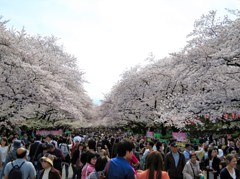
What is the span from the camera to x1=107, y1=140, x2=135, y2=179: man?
4.41 m

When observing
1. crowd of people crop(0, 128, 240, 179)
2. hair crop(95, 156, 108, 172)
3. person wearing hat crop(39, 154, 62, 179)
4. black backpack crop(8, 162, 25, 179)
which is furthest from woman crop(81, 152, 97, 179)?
→ black backpack crop(8, 162, 25, 179)

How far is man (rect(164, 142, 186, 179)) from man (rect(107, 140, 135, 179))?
12.9 feet

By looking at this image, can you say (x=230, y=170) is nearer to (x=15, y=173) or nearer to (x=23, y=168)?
(x=23, y=168)

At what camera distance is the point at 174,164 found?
8.28m

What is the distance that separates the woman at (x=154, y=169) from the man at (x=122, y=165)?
22 cm

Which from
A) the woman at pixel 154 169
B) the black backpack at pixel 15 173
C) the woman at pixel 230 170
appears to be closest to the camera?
the woman at pixel 154 169

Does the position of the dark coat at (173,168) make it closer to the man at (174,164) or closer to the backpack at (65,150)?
the man at (174,164)

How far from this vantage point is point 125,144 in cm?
466

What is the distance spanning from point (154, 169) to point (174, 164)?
14.1 feet

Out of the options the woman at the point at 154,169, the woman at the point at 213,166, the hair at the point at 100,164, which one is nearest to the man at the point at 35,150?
the hair at the point at 100,164

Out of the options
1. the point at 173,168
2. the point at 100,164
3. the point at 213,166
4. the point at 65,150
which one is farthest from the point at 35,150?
the point at 213,166

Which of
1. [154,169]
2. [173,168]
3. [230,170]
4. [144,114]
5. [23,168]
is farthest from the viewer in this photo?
[144,114]

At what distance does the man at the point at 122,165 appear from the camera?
441 centimetres

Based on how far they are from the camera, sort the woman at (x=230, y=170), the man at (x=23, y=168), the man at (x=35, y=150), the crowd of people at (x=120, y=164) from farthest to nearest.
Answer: the man at (x=35, y=150), the woman at (x=230, y=170), the man at (x=23, y=168), the crowd of people at (x=120, y=164)
